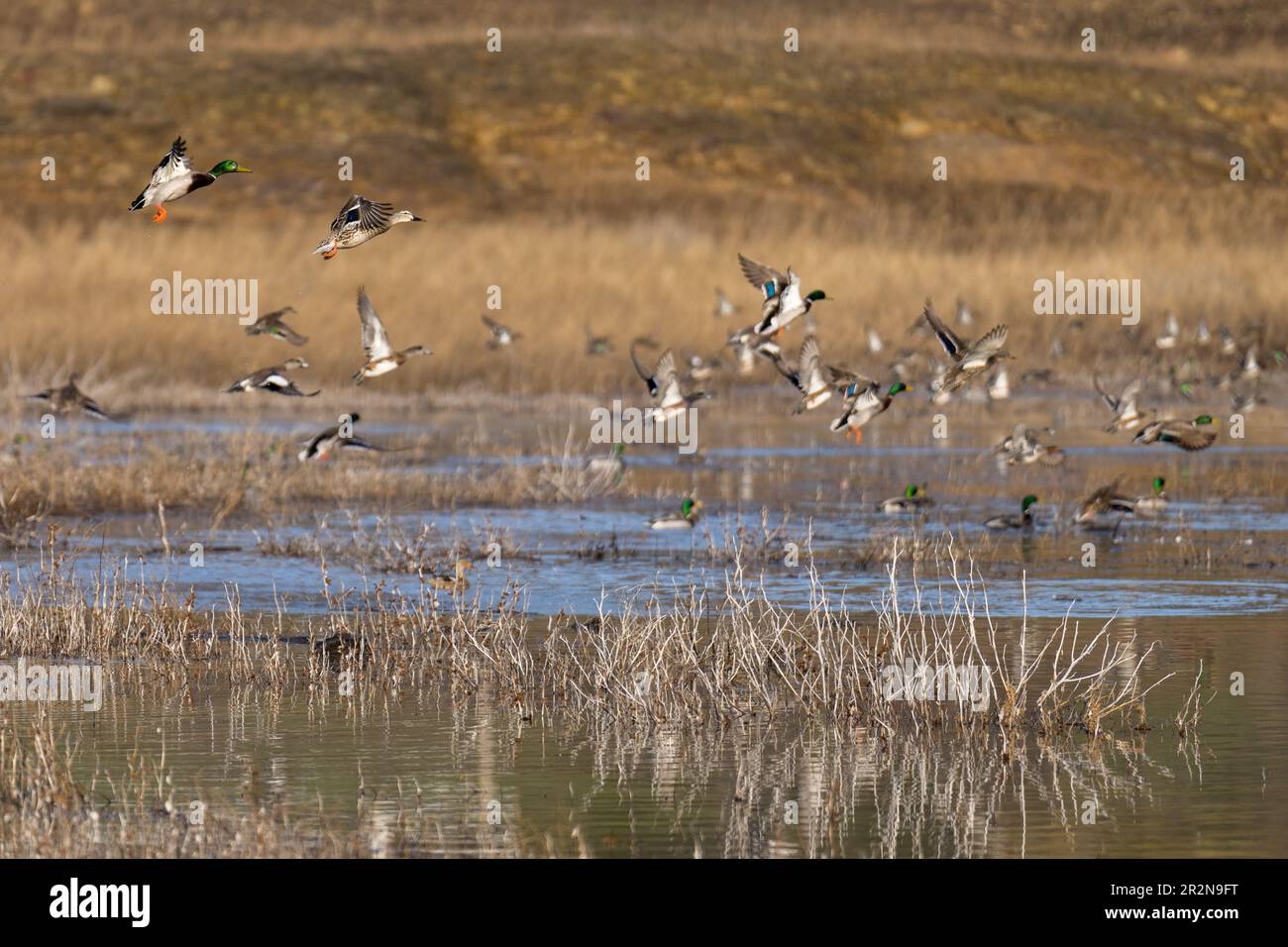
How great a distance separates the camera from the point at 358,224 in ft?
44.3

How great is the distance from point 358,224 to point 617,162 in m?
42.5

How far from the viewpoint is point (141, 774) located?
32.4 ft

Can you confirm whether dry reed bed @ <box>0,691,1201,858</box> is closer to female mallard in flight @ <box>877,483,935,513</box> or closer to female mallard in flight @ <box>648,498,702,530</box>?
female mallard in flight @ <box>648,498,702,530</box>

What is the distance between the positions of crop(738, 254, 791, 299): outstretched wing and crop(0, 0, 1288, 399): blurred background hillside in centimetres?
1457

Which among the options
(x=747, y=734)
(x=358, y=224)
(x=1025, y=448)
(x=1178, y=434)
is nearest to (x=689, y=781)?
(x=747, y=734)

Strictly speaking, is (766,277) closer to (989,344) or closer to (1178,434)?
(989,344)

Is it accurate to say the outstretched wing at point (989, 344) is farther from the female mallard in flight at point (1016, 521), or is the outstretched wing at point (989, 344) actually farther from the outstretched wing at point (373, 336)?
the female mallard in flight at point (1016, 521)

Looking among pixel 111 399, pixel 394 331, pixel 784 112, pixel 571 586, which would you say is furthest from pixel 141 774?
pixel 784 112

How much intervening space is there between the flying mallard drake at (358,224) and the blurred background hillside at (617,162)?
16.1 metres

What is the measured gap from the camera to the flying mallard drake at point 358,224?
13453 millimetres

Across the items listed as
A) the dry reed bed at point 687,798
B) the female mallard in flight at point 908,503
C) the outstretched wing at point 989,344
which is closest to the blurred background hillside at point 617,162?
the female mallard in flight at point 908,503
